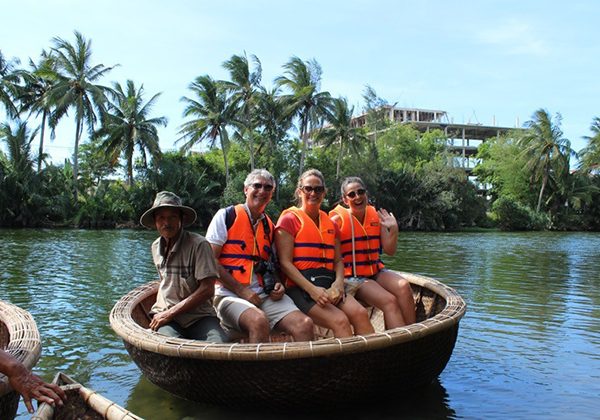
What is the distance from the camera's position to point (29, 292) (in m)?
8.75

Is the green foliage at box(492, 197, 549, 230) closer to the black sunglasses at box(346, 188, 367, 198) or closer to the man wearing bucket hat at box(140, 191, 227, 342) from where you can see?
the black sunglasses at box(346, 188, 367, 198)

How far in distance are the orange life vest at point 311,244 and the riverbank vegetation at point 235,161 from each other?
2694 centimetres

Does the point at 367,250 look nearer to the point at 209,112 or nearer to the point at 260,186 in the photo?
the point at 260,186

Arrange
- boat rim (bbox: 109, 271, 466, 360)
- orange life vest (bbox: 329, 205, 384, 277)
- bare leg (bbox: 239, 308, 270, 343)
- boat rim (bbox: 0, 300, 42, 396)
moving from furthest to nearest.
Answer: orange life vest (bbox: 329, 205, 384, 277) < bare leg (bbox: 239, 308, 270, 343) < boat rim (bbox: 109, 271, 466, 360) < boat rim (bbox: 0, 300, 42, 396)

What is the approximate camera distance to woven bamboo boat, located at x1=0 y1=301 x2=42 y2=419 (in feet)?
8.55

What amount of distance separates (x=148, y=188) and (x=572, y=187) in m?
32.4

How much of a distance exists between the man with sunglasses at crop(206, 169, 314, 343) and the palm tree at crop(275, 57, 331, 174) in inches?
1177

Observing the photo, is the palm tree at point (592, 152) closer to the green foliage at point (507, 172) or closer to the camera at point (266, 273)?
the green foliage at point (507, 172)

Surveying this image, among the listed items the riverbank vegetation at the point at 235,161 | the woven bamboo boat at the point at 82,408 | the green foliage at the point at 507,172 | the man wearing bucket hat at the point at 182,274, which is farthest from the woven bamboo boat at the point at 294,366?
the green foliage at the point at 507,172

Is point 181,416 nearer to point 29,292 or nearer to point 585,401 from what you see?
point 585,401

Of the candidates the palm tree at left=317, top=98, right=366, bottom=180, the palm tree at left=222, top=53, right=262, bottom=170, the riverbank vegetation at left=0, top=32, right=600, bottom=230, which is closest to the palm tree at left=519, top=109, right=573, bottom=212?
the riverbank vegetation at left=0, top=32, right=600, bottom=230

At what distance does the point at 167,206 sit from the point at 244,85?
101 feet

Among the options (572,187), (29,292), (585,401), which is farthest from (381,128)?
(585,401)

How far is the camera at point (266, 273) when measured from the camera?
13.6ft
